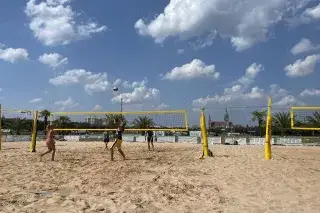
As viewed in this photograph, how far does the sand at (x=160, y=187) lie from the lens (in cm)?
543

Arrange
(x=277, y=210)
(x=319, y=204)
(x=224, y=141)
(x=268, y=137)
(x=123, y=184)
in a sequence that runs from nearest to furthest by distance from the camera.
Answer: (x=277, y=210)
(x=319, y=204)
(x=123, y=184)
(x=268, y=137)
(x=224, y=141)

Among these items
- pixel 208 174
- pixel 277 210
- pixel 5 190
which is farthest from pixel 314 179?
pixel 5 190

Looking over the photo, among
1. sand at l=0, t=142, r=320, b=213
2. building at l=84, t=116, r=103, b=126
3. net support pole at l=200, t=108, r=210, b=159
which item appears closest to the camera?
sand at l=0, t=142, r=320, b=213

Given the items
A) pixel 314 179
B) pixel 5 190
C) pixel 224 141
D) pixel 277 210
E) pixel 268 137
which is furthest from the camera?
pixel 224 141

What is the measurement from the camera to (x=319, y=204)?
5.71 m

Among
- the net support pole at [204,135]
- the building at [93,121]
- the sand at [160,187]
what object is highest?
the building at [93,121]

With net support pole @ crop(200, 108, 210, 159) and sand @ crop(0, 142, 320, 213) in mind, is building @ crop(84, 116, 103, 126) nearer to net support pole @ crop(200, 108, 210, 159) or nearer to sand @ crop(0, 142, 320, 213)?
net support pole @ crop(200, 108, 210, 159)

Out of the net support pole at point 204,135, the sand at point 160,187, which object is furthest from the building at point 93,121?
the sand at point 160,187

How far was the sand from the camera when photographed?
543cm

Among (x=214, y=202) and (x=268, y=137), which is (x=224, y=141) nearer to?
(x=268, y=137)

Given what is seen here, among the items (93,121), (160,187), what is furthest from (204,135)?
(93,121)

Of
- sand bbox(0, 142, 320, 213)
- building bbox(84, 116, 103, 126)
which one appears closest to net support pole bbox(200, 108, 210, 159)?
sand bbox(0, 142, 320, 213)

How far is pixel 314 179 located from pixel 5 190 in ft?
18.8

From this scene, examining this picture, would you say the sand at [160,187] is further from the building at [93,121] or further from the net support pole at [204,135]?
the building at [93,121]
